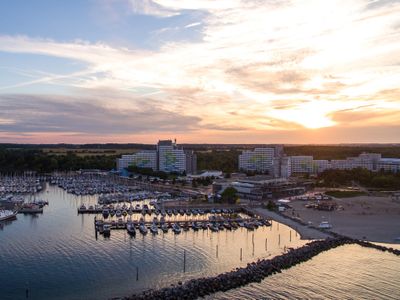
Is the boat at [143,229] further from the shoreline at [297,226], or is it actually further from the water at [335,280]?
the water at [335,280]

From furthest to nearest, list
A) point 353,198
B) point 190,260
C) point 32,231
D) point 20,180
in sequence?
point 20,180, point 353,198, point 32,231, point 190,260

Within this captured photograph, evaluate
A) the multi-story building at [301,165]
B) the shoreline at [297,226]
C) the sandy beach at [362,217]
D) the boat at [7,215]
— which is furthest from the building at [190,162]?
the boat at [7,215]

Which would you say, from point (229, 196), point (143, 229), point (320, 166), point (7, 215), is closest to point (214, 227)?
point (143, 229)

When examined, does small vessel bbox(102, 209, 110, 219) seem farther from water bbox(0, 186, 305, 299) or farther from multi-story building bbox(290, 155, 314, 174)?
multi-story building bbox(290, 155, 314, 174)

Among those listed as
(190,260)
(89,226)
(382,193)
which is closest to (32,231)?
(89,226)


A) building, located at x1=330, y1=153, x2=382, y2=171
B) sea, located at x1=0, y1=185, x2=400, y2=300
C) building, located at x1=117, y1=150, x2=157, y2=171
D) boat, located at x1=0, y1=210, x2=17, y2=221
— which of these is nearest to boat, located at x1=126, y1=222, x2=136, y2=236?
sea, located at x1=0, y1=185, x2=400, y2=300

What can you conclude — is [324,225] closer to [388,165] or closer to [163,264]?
[163,264]

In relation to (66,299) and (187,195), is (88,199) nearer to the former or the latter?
(187,195)

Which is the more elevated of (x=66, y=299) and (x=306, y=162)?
(x=306, y=162)
